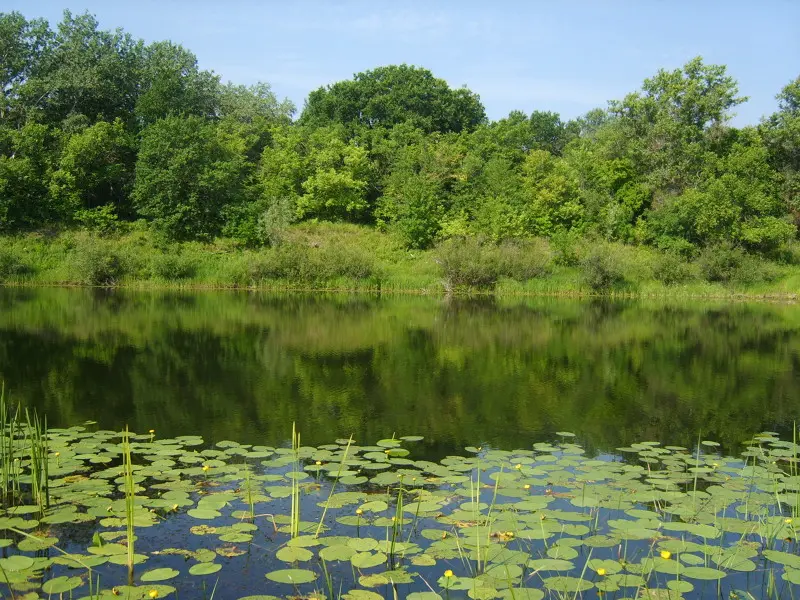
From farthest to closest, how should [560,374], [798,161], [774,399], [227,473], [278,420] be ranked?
1. [798,161]
2. [560,374]
3. [774,399]
4. [278,420]
5. [227,473]

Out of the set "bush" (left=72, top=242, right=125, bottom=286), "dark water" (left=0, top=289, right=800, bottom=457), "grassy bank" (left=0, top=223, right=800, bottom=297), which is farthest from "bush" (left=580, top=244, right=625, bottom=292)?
"bush" (left=72, top=242, right=125, bottom=286)

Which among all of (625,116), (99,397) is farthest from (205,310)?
(625,116)

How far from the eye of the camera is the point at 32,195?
45781 millimetres

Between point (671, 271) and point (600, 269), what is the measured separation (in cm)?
509

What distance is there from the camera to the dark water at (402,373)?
36.8 feet

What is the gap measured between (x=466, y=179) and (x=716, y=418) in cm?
4262

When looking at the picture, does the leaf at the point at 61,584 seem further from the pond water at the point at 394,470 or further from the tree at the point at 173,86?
the tree at the point at 173,86

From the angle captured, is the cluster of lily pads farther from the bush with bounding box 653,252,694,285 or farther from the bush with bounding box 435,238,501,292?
the bush with bounding box 653,252,694,285

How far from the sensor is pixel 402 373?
52.5 feet

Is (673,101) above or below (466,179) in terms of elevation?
above

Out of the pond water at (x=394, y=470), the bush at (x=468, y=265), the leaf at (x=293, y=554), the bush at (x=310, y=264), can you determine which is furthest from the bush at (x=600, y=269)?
the leaf at (x=293, y=554)

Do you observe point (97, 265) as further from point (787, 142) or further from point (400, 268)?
point (787, 142)

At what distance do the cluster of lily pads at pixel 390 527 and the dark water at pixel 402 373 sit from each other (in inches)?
58.4

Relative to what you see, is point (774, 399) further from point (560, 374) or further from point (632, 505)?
point (632, 505)
